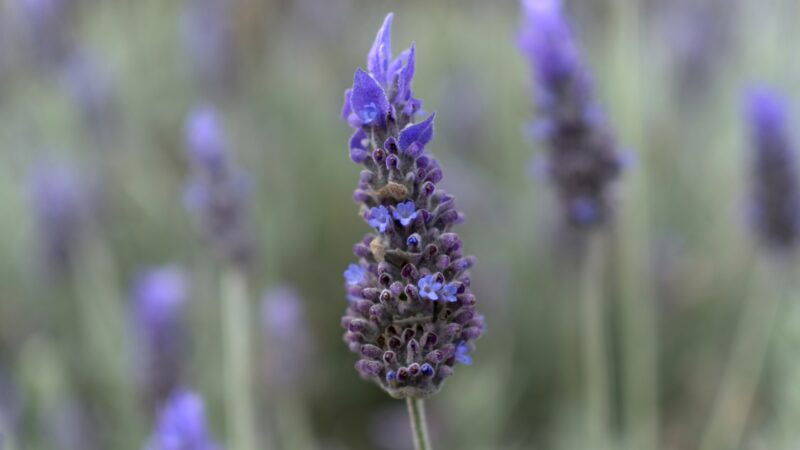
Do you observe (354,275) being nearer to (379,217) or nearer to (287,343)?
(379,217)

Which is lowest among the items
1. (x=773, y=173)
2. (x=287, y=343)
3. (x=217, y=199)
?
(x=287, y=343)

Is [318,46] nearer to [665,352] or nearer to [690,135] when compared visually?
[690,135]

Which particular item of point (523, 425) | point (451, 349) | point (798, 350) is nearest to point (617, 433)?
point (523, 425)

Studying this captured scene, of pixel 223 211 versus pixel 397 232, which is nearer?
pixel 397 232

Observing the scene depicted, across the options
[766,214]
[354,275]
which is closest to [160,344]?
[354,275]

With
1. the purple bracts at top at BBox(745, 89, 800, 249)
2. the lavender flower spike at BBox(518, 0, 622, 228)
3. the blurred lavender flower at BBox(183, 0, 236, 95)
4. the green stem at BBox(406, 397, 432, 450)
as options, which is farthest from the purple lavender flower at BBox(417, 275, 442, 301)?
the blurred lavender flower at BBox(183, 0, 236, 95)

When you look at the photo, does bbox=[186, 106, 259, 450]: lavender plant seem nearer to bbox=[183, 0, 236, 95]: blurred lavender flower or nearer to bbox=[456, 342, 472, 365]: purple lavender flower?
bbox=[456, 342, 472, 365]: purple lavender flower

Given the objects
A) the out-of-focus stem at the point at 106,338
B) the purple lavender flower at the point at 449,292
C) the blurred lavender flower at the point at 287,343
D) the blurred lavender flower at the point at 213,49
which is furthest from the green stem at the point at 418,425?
the blurred lavender flower at the point at 213,49
